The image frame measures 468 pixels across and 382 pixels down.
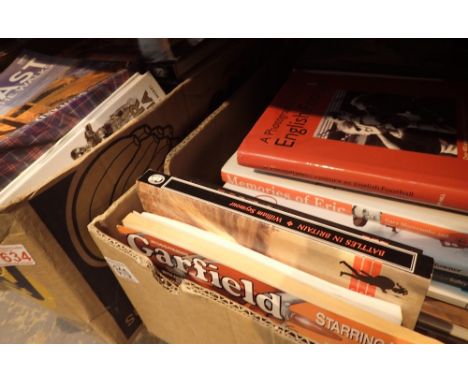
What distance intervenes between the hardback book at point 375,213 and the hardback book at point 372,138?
2 centimetres

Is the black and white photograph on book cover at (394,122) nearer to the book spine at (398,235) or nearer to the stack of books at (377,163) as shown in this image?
the stack of books at (377,163)

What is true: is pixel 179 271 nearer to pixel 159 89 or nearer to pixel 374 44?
pixel 159 89

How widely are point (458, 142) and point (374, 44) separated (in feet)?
1.31

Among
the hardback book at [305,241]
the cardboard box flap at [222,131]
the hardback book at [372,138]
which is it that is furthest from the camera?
the cardboard box flap at [222,131]

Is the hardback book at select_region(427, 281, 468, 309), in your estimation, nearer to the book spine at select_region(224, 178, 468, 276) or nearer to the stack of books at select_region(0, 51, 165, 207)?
the book spine at select_region(224, 178, 468, 276)

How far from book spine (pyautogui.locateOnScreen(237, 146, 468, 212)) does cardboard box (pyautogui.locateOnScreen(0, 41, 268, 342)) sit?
0.20m

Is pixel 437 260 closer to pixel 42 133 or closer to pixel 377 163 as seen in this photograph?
pixel 377 163

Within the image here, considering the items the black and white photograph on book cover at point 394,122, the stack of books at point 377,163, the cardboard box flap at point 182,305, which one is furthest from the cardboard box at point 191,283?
the black and white photograph on book cover at point 394,122

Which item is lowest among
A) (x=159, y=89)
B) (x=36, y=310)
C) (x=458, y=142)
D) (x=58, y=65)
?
(x=36, y=310)

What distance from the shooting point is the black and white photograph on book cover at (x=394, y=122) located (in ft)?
1.76

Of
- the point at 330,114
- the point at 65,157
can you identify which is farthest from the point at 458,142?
the point at 65,157

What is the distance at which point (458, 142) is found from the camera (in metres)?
0.52

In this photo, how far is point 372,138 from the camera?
56 cm

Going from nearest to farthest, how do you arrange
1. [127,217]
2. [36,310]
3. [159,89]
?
[127,217]
[159,89]
[36,310]
